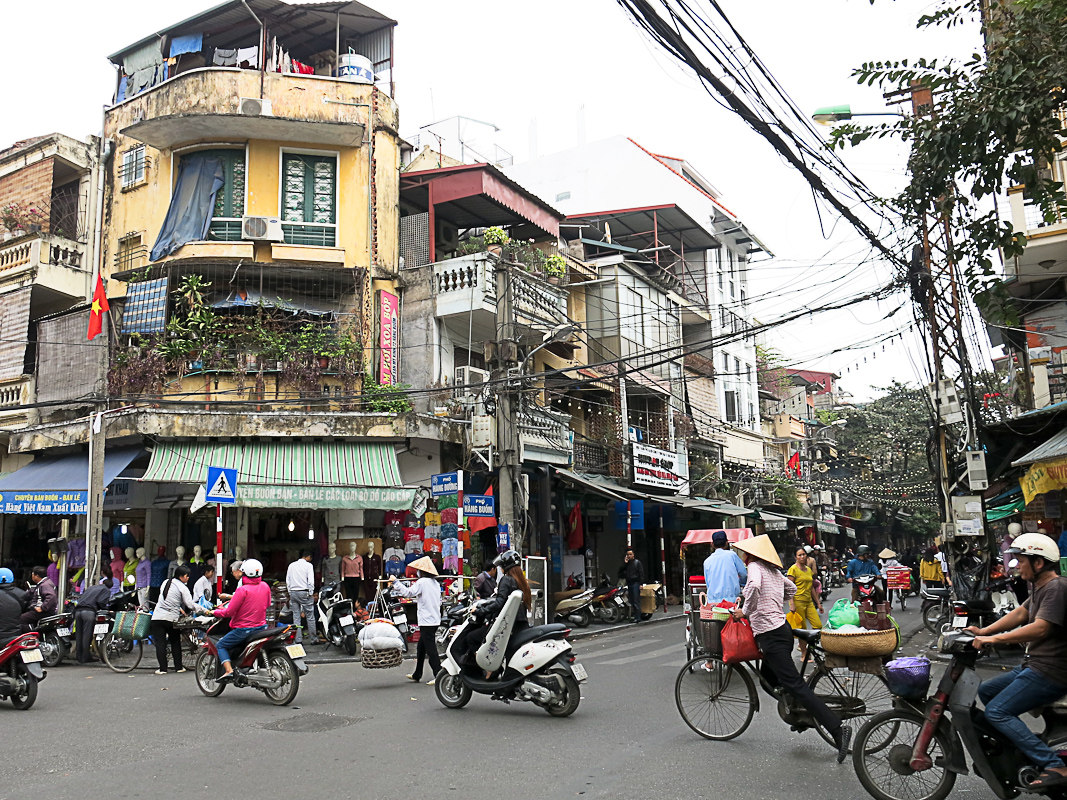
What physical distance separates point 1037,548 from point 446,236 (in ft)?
61.5

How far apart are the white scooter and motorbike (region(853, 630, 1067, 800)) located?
323 cm

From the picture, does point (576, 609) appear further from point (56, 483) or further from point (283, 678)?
point (56, 483)

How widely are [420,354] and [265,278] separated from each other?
369 centimetres

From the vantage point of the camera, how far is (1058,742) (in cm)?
466

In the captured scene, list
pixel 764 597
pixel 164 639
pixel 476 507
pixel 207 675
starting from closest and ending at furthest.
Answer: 1. pixel 764 597
2. pixel 207 675
3. pixel 164 639
4. pixel 476 507

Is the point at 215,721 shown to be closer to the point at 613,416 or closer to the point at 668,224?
the point at 613,416

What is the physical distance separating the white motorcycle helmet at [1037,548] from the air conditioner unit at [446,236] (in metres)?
18.1

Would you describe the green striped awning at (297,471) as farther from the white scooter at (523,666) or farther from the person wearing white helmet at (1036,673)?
the person wearing white helmet at (1036,673)

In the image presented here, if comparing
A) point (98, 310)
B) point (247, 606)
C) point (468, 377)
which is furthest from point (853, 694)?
point (98, 310)

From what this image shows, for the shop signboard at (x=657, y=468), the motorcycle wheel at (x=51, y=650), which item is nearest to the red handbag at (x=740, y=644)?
the motorcycle wheel at (x=51, y=650)

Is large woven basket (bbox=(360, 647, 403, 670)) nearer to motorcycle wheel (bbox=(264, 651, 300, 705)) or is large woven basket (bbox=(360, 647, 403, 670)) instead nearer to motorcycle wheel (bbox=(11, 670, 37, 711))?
motorcycle wheel (bbox=(264, 651, 300, 705))

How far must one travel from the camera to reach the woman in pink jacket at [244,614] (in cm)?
939

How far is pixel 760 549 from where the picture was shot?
22.1 feet

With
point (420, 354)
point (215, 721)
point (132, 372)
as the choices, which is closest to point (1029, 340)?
point (420, 354)
